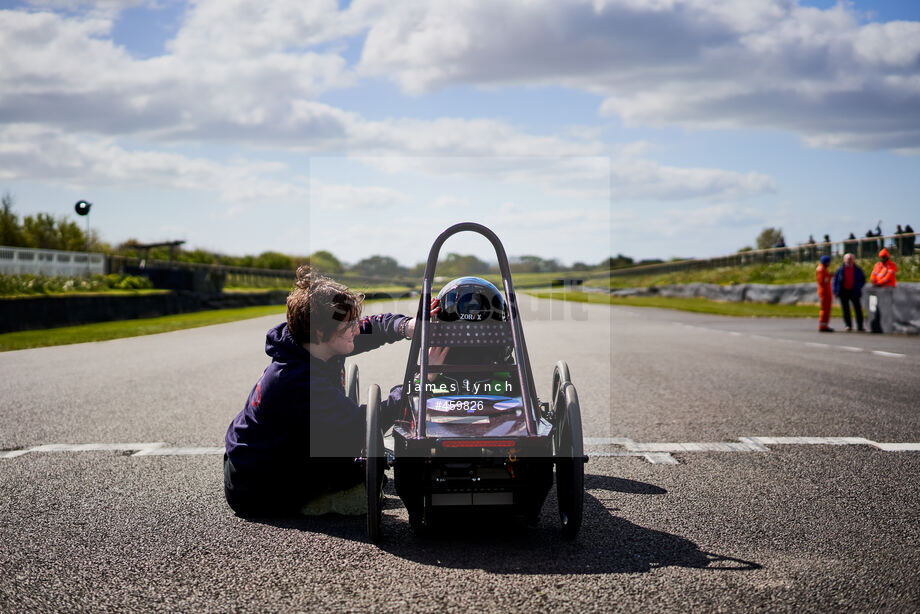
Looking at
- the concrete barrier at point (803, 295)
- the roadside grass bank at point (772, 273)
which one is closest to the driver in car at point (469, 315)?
the concrete barrier at point (803, 295)

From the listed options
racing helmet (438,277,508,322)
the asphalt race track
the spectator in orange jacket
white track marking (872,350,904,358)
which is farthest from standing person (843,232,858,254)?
racing helmet (438,277,508,322)

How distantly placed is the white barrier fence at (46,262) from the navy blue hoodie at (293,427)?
826 inches

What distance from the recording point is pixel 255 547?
3.84m

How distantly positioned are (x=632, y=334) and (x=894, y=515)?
14.3 meters

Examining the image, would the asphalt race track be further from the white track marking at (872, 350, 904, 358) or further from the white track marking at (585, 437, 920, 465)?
the white track marking at (872, 350, 904, 358)

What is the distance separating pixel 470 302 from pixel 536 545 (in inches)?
55.2

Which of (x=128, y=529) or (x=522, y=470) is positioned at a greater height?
(x=522, y=470)

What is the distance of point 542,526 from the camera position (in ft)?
13.7

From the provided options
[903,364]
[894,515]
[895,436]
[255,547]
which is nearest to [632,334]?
[903,364]

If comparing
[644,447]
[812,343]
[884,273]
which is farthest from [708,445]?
[884,273]

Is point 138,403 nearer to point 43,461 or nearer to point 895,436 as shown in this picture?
point 43,461

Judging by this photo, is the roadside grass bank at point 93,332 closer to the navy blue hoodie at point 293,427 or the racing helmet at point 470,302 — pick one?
the navy blue hoodie at point 293,427

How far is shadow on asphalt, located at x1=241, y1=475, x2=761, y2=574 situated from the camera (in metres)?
3.57

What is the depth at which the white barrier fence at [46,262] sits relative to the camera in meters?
23.5
